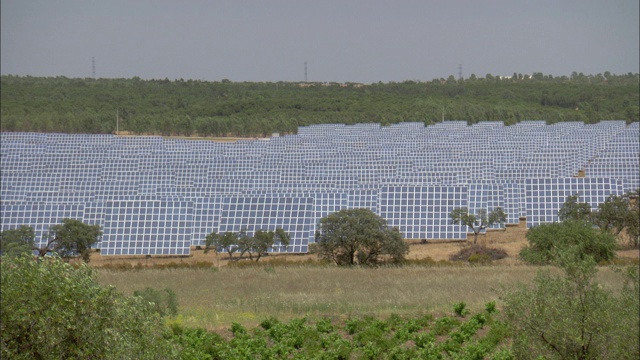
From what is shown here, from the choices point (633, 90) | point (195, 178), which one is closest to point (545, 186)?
point (195, 178)

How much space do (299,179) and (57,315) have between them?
1572 inches

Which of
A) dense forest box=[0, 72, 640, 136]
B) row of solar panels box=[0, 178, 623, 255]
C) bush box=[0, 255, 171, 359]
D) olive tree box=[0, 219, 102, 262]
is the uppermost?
dense forest box=[0, 72, 640, 136]

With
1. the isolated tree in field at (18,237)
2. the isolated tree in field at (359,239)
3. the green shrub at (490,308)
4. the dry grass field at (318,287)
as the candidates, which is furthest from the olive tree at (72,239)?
the green shrub at (490,308)

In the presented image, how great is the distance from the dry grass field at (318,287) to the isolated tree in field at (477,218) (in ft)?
16.8

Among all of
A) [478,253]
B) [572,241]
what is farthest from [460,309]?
[478,253]

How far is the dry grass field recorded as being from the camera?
22094 millimetres

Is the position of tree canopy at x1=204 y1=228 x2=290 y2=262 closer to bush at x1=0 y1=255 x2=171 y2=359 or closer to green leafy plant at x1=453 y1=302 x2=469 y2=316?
→ green leafy plant at x1=453 y1=302 x2=469 y2=316

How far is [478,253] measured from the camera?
35.6m

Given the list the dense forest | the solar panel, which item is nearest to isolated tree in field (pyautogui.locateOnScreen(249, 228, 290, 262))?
the solar panel

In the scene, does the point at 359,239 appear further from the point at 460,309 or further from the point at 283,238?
the point at 460,309

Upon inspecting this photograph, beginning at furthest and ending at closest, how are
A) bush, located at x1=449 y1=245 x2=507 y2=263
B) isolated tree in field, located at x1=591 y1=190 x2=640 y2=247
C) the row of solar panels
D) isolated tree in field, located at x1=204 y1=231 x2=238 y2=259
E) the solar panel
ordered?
1. the solar panel
2. the row of solar panels
3. isolated tree in field, located at x1=591 y1=190 x2=640 y2=247
4. isolated tree in field, located at x1=204 y1=231 x2=238 y2=259
5. bush, located at x1=449 y1=245 x2=507 y2=263

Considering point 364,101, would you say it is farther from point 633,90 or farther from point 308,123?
point 633,90

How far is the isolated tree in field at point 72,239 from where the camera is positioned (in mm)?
35031

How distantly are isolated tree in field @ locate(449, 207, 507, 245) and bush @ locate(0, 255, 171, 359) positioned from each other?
28150 mm
